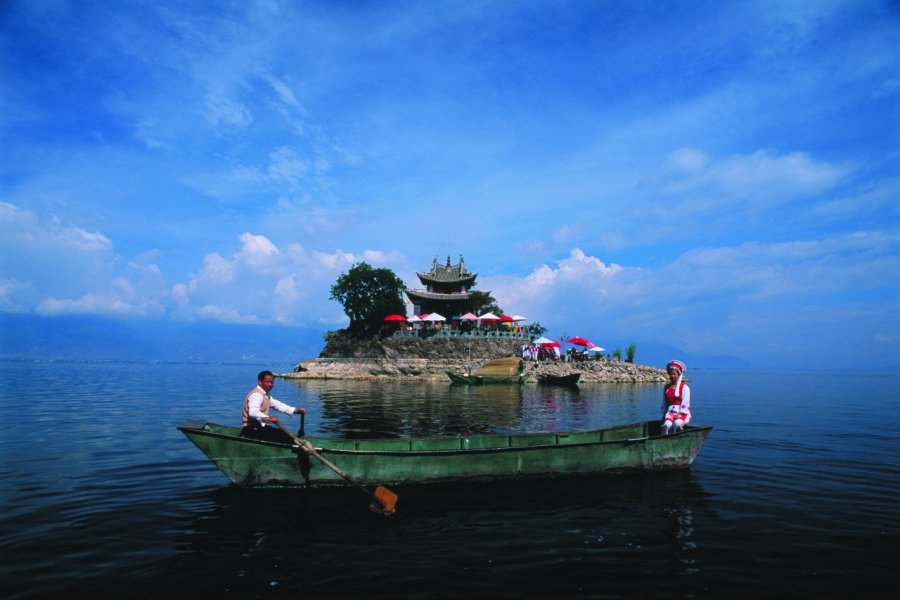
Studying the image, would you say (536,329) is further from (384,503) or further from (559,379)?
A: (384,503)

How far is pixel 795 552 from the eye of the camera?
727 cm

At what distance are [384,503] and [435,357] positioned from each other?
45.1 m

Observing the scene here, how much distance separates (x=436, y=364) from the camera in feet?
175

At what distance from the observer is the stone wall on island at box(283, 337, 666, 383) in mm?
51500

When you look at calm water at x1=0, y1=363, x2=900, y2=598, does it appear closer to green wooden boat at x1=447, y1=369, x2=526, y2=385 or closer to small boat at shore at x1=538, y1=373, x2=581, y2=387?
small boat at shore at x1=538, y1=373, x2=581, y2=387

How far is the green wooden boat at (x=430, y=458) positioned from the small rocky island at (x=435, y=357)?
3784 cm

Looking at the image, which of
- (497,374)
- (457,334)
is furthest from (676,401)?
(457,334)

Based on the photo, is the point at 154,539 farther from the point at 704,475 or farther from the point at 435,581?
the point at 704,475

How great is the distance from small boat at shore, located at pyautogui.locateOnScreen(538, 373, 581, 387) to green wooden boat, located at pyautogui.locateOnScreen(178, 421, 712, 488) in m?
34.0

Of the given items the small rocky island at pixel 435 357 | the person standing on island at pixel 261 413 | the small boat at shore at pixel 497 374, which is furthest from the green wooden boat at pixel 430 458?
the small rocky island at pixel 435 357

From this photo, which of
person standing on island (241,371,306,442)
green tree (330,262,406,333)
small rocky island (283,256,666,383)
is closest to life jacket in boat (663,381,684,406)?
person standing on island (241,371,306,442)

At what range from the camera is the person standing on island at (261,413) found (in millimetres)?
9891

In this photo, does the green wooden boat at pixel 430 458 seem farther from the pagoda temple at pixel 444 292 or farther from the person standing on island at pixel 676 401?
the pagoda temple at pixel 444 292

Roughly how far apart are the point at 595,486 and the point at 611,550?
12.2 feet
